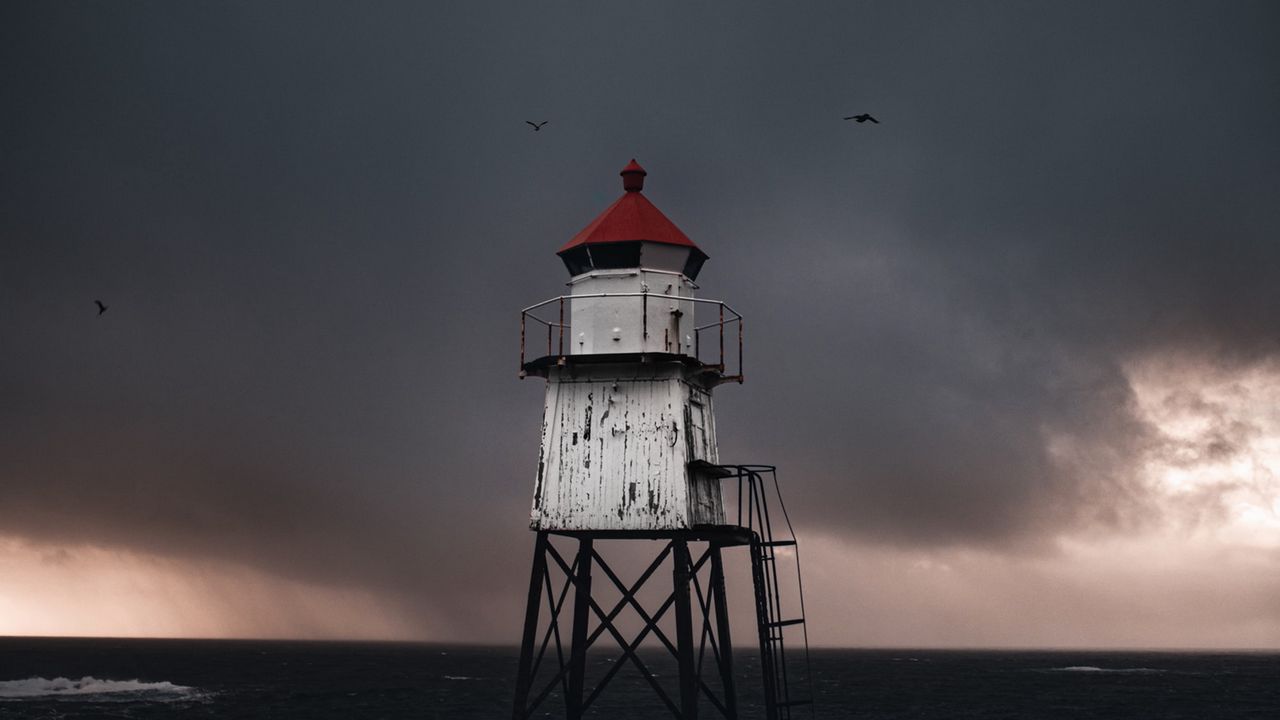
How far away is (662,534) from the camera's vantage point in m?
24.0

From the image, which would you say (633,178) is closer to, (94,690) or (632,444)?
(632,444)

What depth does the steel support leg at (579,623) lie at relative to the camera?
990 inches

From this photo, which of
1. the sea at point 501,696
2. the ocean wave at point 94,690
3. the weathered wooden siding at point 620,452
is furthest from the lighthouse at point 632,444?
the ocean wave at point 94,690

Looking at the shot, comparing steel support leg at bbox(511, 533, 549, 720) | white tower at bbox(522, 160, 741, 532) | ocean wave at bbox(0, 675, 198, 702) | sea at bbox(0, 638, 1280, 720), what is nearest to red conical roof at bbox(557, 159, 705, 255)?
white tower at bbox(522, 160, 741, 532)

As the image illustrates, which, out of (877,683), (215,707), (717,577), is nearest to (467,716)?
(215,707)

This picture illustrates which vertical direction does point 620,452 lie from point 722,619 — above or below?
above

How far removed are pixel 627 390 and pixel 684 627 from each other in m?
4.59

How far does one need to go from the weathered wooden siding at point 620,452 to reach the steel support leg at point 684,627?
68 centimetres

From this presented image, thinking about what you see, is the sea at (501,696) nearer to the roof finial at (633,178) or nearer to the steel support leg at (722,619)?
the steel support leg at (722,619)

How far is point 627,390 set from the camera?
24656mm

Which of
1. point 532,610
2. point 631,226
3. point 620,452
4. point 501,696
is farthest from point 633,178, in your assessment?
point 501,696

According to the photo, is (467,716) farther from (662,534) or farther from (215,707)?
(662,534)

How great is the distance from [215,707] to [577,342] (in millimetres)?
47586

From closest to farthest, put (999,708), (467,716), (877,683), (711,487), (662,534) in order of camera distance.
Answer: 1. (662,534)
2. (711,487)
3. (467,716)
4. (999,708)
5. (877,683)
